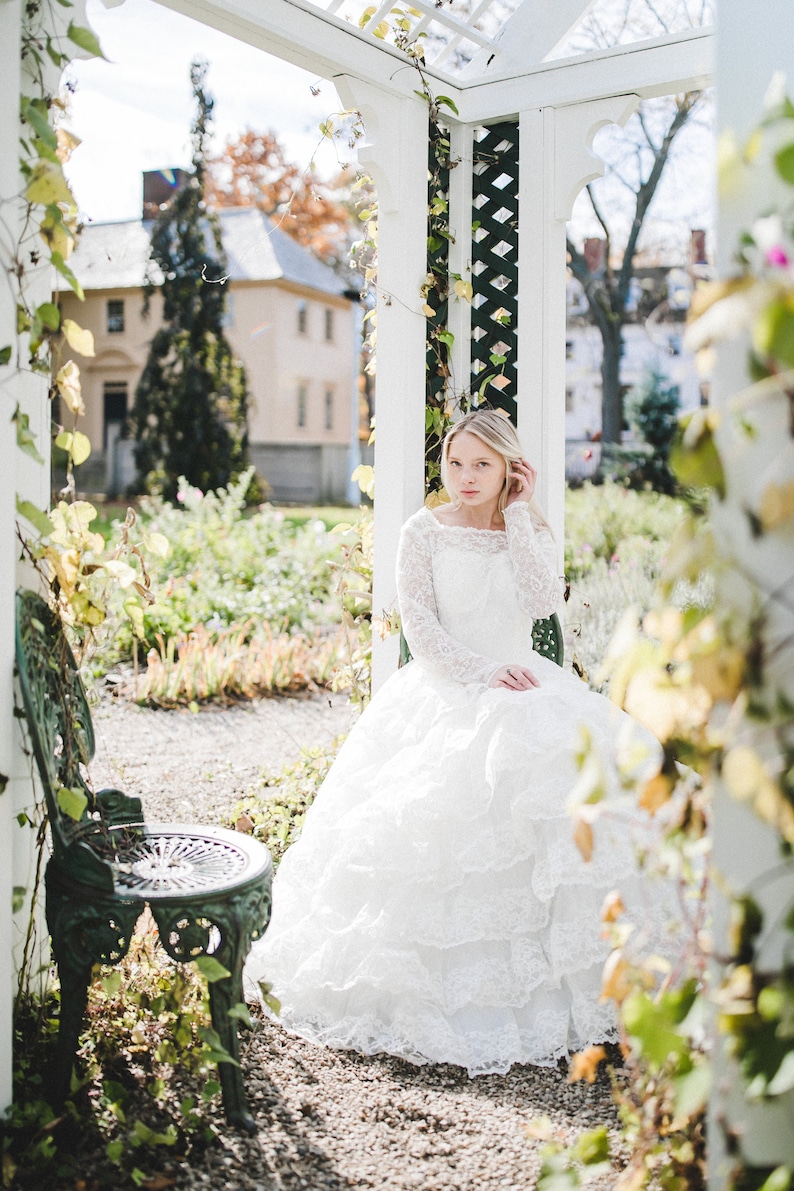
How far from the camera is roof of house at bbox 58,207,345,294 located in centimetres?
2338

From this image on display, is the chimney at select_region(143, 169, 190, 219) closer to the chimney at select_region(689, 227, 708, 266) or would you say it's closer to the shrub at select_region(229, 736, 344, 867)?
the chimney at select_region(689, 227, 708, 266)

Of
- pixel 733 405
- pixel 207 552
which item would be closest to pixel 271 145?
pixel 207 552

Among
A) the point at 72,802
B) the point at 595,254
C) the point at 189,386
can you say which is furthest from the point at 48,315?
the point at 189,386

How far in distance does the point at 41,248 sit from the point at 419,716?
64.5 inches

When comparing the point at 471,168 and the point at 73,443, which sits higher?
the point at 471,168

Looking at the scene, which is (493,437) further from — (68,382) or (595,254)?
(595,254)

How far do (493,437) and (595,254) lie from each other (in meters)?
11.2

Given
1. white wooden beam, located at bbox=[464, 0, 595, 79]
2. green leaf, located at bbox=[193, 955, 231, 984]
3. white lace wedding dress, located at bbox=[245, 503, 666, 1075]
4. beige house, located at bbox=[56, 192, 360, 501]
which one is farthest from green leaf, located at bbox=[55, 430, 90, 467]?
beige house, located at bbox=[56, 192, 360, 501]

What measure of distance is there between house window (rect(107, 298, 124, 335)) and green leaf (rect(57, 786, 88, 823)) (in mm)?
23816

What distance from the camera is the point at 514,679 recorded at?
3.17 metres

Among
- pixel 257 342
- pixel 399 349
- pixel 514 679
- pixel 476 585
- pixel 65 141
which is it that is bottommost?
pixel 514 679

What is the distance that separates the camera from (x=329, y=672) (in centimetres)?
698

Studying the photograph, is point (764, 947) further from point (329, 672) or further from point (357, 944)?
point (329, 672)

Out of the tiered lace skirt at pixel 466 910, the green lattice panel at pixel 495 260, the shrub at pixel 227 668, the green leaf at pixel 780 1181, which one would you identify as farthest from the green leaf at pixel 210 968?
the shrub at pixel 227 668
